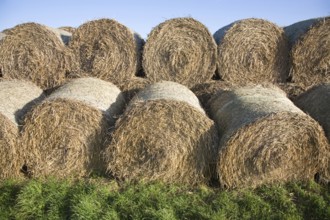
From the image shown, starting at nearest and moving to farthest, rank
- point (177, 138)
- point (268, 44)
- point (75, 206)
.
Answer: point (75, 206)
point (177, 138)
point (268, 44)

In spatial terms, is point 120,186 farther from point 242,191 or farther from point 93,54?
point 93,54

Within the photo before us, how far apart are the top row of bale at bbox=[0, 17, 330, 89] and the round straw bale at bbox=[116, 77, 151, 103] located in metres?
0.11

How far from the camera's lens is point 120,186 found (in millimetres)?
5590

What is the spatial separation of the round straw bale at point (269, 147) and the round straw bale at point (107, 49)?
2740 millimetres

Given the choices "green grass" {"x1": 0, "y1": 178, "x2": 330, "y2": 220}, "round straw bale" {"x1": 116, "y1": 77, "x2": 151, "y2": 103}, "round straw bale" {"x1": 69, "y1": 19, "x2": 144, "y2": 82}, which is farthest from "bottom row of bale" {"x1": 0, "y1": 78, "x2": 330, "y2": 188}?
"round straw bale" {"x1": 69, "y1": 19, "x2": 144, "y2": 82}

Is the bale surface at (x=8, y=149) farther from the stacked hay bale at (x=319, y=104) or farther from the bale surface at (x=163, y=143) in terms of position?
the stacked hay bale at (x=319, y=104)

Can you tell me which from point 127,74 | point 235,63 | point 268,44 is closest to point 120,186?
point 127,74

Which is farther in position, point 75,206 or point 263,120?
point 263,120

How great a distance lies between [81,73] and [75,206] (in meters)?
3.54

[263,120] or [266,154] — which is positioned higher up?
[263,120]

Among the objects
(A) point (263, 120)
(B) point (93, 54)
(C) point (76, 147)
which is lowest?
(C) point (76, 147)

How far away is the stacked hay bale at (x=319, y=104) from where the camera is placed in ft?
18.9

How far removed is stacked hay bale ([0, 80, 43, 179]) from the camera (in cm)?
573

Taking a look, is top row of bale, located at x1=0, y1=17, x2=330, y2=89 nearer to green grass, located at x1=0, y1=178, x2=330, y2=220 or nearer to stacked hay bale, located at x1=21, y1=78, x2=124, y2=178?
stacked hay bale, located at x1=21, y1=78, x2=124, y2=178
